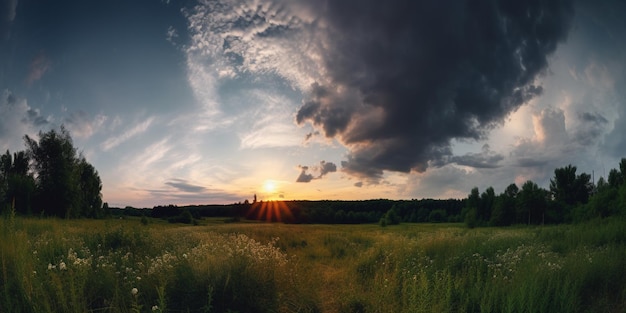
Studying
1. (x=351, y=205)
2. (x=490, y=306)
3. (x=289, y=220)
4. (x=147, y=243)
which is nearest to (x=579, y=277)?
(x=490, y=306)

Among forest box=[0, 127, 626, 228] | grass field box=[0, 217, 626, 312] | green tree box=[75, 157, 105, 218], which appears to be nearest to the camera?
grass field box=[0, 217, 626, 312]

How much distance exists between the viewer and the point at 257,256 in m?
7.13

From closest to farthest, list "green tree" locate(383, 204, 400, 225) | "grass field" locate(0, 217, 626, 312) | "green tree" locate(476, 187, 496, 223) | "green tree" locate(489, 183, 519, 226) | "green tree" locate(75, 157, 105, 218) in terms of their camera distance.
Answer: "grass field" locate(0, 217, 626, 312) < "green tree" locate(75, 157, 105, 218) < "green tree" locate(489, 183, 519, 226) < "green tree" locate(383, 204, 400, 225) < "green tree" locate(476, 187, 496, 223)

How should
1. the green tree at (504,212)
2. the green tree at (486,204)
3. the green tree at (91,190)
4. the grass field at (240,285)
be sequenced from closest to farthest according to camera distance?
1. the grass field at (240,285)
2. the green tree at (91,190)
3. the green tree at (504,212)
4. the green tree at (486,204)

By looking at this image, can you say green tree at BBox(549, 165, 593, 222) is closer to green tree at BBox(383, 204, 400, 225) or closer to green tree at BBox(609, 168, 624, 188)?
green tree at BBox(609, 168, 624, 188)

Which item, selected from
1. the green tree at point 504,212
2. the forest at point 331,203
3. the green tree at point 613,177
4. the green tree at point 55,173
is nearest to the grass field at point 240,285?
the forest at point 331,203

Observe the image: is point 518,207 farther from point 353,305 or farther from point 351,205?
point 353,305

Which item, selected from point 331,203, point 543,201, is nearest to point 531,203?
point 543,201

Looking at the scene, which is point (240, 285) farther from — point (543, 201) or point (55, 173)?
point (543, 201)

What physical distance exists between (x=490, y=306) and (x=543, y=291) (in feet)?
4.62

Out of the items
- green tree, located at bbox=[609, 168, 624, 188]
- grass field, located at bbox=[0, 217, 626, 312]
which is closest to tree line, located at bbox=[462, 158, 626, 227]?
green tree, located at bbox=[609, 168, 624, 188]

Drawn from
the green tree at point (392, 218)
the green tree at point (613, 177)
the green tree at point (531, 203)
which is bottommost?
the green tree at point (392, 218)

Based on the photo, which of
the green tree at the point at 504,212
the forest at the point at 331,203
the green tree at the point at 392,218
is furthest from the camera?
the green tree at the point at 392,218

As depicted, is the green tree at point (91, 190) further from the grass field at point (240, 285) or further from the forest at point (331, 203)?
the grass field at point (240, 285)
